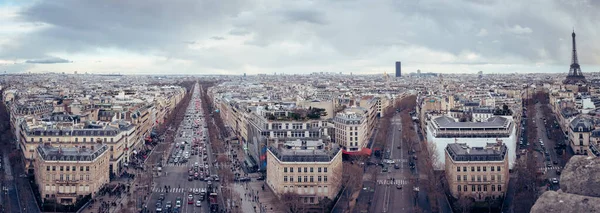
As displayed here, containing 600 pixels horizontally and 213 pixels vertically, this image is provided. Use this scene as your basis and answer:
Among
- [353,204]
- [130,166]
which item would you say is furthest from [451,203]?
[130,166]

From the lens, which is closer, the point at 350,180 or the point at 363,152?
the point at 350,180

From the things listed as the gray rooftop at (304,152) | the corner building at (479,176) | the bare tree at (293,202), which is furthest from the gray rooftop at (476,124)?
the bare tree at (293,202)

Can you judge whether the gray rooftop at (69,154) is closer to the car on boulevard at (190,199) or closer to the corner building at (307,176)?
the car on boulevard at (190,199)

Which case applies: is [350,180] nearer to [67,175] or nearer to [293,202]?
[293,202]

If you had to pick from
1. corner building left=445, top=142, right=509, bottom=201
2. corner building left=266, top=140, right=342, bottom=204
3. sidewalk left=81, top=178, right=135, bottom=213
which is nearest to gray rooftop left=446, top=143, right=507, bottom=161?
corner building left=445, top=142, right=509, bottom=201

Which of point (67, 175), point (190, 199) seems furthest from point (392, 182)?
point (67, 175)

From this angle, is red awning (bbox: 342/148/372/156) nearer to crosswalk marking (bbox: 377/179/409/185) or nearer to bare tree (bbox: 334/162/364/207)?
bare tree (bbox: 334/162/364/207)

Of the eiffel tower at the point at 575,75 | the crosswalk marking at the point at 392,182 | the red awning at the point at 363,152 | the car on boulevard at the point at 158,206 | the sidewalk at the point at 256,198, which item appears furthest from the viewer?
the eiffel tower at the point at 575,75

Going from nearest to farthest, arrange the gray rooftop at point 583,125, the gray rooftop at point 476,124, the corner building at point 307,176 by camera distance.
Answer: the corner building at point 307,176 → the gray rooftop at point 476,124 → the gray rooftop at point 583,125


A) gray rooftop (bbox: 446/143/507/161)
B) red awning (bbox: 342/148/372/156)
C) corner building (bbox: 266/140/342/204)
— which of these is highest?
gray rooftop (bbox: 446/143/507/161)

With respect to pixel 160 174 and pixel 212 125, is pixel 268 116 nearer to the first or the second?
pixel 160 174

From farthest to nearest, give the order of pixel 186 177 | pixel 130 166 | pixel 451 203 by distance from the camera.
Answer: pixel 130 166
pixel 186 177
pixel 451 203
